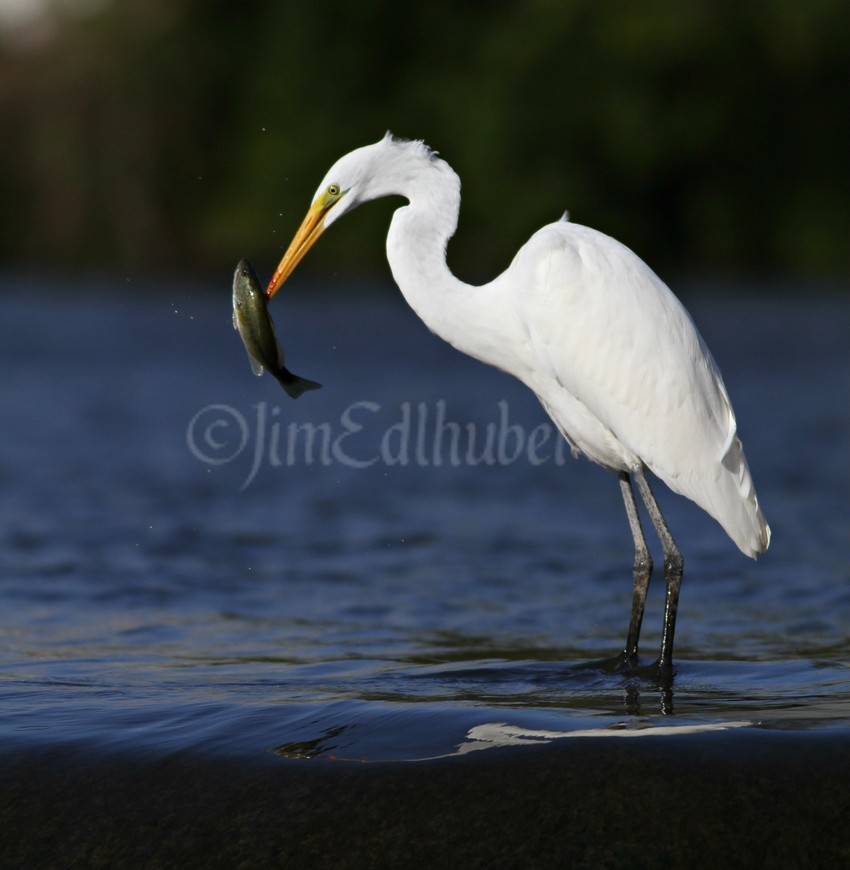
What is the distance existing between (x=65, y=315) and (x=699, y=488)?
2150 centimetres

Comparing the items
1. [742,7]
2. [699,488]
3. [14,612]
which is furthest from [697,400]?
[742,7]

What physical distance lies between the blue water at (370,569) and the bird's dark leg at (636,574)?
0.60ft

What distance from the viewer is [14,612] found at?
6961 mm

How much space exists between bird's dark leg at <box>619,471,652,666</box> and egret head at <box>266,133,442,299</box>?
145cm

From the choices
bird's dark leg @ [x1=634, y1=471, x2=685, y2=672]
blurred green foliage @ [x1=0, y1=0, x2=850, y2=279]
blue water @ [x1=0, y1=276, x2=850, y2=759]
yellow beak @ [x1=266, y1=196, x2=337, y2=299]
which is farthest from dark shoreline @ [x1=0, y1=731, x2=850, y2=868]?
blurred green foliage @ [x1=0, y1=0, x2=850, y2=279]

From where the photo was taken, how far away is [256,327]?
18.0ft

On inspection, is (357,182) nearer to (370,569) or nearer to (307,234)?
(307,234)

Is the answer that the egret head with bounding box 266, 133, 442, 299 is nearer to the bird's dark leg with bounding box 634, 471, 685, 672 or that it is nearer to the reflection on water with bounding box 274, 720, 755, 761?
the bird's dark leg with bounding box 634, 471, 685, 672

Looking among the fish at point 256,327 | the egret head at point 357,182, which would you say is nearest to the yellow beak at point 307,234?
the egret head at point 357,182

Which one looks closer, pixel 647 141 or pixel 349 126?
pixel 647 141

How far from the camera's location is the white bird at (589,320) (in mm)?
5773

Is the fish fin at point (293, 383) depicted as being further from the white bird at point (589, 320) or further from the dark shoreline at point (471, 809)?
the dark shoreline at point (471, 809)

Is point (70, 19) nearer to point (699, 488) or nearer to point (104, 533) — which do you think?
point (104, 533)

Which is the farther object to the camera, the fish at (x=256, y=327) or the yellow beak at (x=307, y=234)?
the yellow beak at (x=307, y=234)
